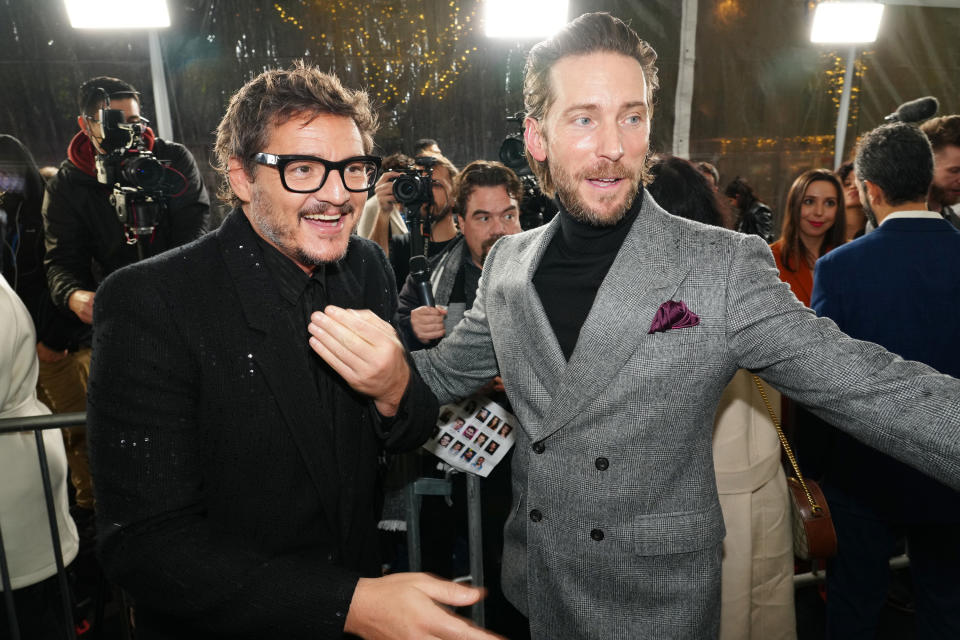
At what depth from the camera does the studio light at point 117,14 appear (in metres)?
5.30

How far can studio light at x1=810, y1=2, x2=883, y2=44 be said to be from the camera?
684 cm

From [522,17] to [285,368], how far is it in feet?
18.4

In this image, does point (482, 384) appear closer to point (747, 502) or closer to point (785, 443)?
point (747, 502)

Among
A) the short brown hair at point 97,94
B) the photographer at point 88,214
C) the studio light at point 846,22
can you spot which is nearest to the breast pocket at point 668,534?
the photographer at point 88,214

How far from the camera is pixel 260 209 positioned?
1484 mm

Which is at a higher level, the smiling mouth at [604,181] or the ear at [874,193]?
the smiling mouth at [604,181]

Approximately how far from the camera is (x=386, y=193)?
399 centimetres

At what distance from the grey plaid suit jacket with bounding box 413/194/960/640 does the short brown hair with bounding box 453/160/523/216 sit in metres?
1.85

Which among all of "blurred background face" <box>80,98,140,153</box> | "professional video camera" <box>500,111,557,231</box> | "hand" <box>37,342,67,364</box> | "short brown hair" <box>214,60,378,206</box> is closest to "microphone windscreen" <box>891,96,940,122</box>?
"professional video camera" <box>500,111,557,231</box>

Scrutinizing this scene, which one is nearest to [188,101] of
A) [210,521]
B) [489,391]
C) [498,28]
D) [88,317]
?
[498,28]

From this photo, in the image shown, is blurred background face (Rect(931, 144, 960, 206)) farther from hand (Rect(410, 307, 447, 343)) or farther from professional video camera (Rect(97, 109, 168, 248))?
professional video camera (Rect(97, 109, 168, 248))

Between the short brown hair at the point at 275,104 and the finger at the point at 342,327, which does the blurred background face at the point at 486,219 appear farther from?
the finger at the point at 342,327

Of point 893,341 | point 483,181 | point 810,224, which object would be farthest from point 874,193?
point 483,181

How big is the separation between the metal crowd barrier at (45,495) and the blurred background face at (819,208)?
13.3 ft
